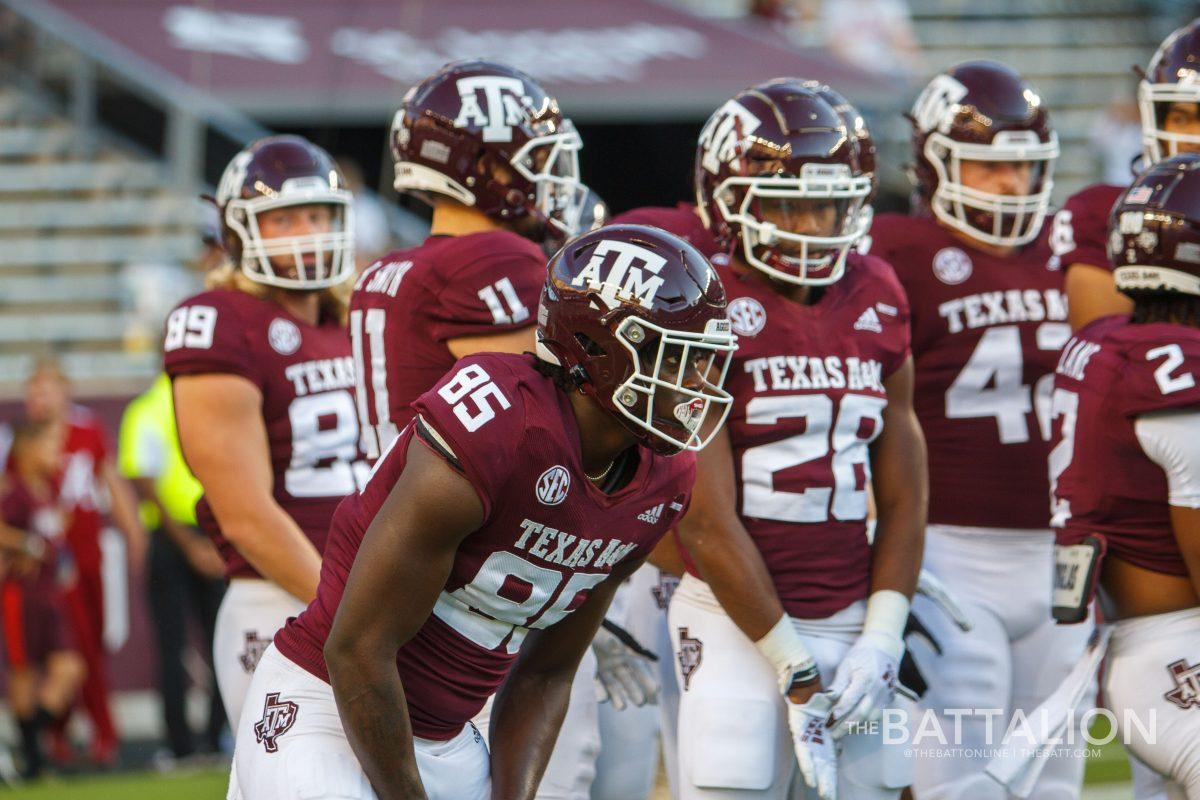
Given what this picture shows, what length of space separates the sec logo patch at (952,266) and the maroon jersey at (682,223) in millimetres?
799

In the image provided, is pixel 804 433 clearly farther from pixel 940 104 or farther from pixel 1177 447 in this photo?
pixel 940 104

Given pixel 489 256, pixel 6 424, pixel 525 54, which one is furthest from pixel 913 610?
pixel 525 54

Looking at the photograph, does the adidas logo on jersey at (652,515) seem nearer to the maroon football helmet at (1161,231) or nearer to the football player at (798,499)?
the football player at (798,499)

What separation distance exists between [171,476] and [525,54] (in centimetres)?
494

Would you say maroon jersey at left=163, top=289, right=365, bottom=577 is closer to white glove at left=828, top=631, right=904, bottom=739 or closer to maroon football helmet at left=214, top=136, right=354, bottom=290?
maroon football helmet at left=214, top=136, right=354, bottom=290

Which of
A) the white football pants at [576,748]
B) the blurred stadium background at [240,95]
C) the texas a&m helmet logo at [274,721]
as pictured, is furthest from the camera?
the blurred stadium background at [240,95]

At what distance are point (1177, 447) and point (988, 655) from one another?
3.30ft

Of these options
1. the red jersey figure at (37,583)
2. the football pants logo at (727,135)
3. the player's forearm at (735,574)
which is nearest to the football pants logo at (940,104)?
the football pants logo at (727,135)

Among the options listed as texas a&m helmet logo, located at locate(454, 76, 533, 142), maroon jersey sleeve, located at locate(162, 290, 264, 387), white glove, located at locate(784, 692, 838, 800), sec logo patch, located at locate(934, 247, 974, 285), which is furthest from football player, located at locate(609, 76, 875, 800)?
maroon jersey sleeve, located at locate(162, 290, 264, 387)

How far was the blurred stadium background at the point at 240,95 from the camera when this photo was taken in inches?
433

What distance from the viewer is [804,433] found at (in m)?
3.73

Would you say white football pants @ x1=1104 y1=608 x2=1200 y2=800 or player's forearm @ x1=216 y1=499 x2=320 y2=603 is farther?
player's forearm @ x1=216 y1=499 x2=320 y2=603

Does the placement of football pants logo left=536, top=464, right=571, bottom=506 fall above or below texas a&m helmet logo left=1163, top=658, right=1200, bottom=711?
above

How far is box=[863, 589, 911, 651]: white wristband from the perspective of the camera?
3.74m
